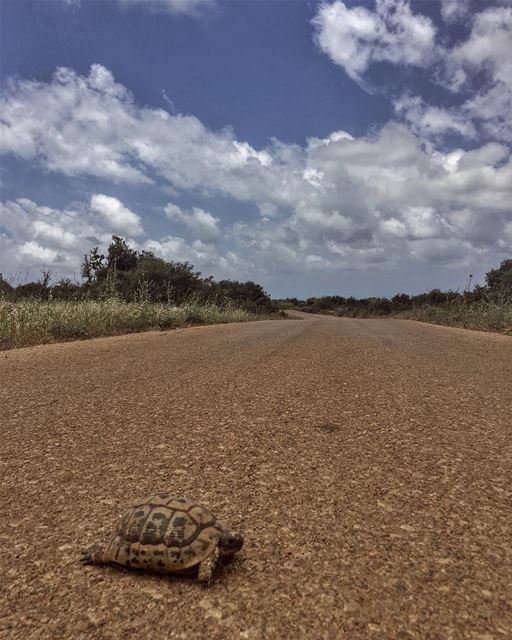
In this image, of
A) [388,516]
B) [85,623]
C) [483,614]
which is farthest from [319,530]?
[85,623]

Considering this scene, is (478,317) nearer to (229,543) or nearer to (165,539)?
(229,543)

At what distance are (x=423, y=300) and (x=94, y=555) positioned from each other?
146 ft

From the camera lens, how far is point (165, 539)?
6.62ft

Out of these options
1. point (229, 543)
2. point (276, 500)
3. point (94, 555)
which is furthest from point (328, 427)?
point (94, 555)

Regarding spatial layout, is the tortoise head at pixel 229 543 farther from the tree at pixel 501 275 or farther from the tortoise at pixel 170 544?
the tree at pixel 501 275

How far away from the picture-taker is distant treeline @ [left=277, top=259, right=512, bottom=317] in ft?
75.7

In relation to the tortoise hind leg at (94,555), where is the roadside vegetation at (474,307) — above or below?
above

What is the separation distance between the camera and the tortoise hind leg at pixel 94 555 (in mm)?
2033

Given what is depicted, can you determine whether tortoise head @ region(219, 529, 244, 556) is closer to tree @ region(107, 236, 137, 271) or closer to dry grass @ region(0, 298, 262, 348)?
dry grass @ region(0, 298, 262, 348)

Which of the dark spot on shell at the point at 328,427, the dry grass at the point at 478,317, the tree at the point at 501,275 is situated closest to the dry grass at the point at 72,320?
the dark spot on shell at the point at 328,427

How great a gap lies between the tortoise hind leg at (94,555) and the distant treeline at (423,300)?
60.2 feet

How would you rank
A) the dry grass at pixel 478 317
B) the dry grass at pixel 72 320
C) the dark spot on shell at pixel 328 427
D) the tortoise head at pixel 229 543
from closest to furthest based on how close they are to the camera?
1. the tortoise head at pixel 229 543
2. the dark spot on shell at pixel 328 427
3. the dry grass at pixel 72 320
4. the dry grass at pixel 478 317

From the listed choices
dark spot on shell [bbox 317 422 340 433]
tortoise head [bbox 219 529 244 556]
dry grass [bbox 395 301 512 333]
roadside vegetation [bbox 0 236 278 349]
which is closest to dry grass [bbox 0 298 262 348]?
roadside vegetation [bbox 0 236 278 349]

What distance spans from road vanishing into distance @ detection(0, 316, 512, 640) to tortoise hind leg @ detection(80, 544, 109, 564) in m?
0.04
